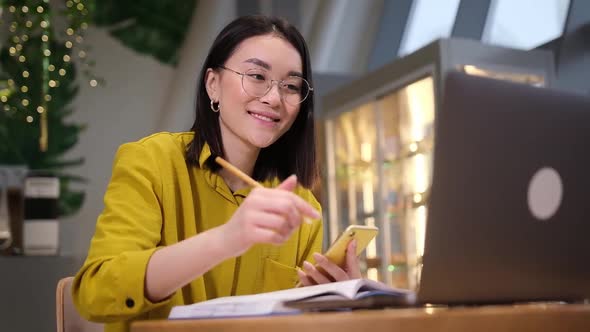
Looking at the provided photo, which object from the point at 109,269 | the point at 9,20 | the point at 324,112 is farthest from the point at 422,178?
the point at 109,269

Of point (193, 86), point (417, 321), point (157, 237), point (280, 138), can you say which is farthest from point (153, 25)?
point (417, 321)

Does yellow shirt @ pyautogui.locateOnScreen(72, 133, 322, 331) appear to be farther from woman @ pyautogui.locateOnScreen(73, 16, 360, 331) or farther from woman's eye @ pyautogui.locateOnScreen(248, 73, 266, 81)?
woman's eye @ pyautogui.locateOnScreen(248, 73, 266, 81)

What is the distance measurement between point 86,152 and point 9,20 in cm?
120

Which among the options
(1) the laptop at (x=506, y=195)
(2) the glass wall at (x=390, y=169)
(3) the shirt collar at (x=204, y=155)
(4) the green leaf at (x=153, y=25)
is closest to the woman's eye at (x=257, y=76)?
(3) the shirt collar at (x=204, y=155)

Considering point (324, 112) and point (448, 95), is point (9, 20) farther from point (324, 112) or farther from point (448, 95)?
point (448, 95)

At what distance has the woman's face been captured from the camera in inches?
59.7

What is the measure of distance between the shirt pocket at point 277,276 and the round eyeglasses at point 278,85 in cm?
32

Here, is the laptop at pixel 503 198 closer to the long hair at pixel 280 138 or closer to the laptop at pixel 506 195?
the laptop at pixel 506 195

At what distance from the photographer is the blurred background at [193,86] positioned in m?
3.21

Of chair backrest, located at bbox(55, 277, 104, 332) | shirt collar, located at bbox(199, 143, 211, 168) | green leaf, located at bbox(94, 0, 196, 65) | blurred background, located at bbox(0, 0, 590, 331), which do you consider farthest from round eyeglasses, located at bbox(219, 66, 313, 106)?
green leaf, located at bbox(94, 0, 196, 65)

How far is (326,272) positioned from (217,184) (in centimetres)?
29

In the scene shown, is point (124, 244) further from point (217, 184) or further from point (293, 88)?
point (293, 88)

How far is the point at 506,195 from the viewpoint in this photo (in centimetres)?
99

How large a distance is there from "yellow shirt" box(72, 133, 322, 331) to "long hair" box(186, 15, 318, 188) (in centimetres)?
3
